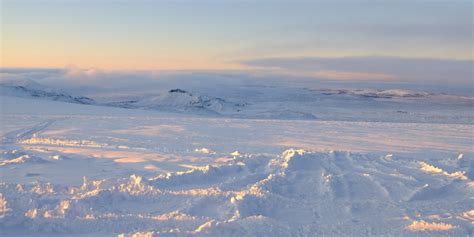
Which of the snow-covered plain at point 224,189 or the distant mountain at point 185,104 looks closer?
Result: the snow-covered plain at point 224,189

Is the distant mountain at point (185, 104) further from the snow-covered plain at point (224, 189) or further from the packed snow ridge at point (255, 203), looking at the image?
the packed snow ridge at point (255, 203)

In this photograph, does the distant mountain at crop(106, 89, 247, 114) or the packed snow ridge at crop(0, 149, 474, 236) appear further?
the distant mountain at crop(106, 89, 247, 114)

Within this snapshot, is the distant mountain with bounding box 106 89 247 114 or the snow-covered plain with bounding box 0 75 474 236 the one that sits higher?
the snow-covered plain with bounding box 0 75 474 236

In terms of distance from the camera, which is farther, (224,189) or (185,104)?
(185,104)

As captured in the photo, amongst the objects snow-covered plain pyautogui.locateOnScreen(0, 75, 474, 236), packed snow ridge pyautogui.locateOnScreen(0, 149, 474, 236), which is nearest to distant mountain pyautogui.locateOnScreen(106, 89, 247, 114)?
snow-covered plain pyautogui.locateOnScreen(0, 75, 474, 236)

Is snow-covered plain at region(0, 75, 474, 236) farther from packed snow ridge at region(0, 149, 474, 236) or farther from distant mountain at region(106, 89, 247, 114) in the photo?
distant mountain at region(106, 89, 247, 114)

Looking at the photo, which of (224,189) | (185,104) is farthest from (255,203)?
(185,104)

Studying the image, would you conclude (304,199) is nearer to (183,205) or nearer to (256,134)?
(183,205)

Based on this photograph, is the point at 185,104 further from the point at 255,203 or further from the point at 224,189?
the point at 255,203

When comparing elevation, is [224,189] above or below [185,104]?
above

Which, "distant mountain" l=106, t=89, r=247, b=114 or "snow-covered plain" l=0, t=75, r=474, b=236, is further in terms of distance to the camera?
"distant mountain" l=106, t=89, r=247, b=114

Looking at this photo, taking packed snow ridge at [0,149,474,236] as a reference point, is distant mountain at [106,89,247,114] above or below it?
below

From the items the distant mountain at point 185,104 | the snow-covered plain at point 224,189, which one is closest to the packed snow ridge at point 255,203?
the snow-covered plain at point 224,189
